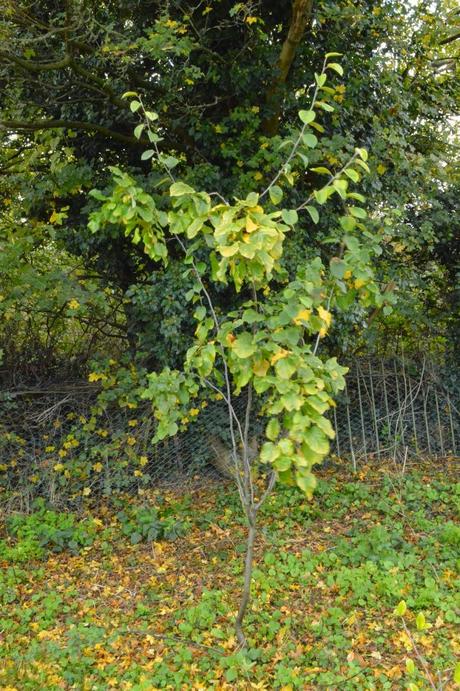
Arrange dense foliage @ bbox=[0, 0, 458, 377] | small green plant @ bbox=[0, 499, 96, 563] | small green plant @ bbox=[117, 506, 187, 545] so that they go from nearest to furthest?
small green plant @ bbox=[0, 499, 96, 563] < small green plant @ bbox=[117, 506, 187, 545] < dense foliage @ bbox=[0, 0, 458, 377]

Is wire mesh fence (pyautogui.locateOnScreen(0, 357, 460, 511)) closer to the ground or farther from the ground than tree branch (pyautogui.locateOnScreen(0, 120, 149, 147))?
closer to the ground

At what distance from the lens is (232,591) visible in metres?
4.35

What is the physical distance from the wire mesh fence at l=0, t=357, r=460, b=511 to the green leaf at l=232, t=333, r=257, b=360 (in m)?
2.65

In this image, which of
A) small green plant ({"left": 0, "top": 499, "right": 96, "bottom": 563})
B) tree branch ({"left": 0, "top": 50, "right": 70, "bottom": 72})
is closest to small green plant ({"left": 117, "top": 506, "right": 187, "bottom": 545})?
small green plant ({"left": 0, "top": 499, "right": 96, "bottom": 563})

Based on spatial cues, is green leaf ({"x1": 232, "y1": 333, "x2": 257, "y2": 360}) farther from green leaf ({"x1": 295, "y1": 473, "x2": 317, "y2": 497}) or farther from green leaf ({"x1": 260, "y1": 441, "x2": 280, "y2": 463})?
green leaf ({"x1": 295, "y1": 473, "x2": 317, "y2": 497})

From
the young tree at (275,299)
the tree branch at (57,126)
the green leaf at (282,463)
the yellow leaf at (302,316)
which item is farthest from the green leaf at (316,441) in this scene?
the tree branch at (57,126)

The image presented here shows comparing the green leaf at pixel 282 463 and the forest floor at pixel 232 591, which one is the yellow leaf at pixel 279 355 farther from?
the forest floor at pixel 232 591

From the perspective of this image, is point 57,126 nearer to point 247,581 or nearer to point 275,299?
point 275,299

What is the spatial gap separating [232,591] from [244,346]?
2300 mm

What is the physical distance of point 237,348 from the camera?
2.90 metres

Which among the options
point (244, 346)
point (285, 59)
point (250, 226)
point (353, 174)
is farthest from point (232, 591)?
point (285, 59)

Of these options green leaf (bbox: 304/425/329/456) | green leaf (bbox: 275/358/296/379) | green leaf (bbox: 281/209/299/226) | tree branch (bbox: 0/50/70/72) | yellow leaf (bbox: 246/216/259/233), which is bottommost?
green leaf (bbox: 304/425/329/456)

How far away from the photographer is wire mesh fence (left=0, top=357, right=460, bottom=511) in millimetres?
5867

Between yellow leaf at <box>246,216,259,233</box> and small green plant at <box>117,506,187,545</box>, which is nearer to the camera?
yellow leaf at <box>246,216,259,233</box>
